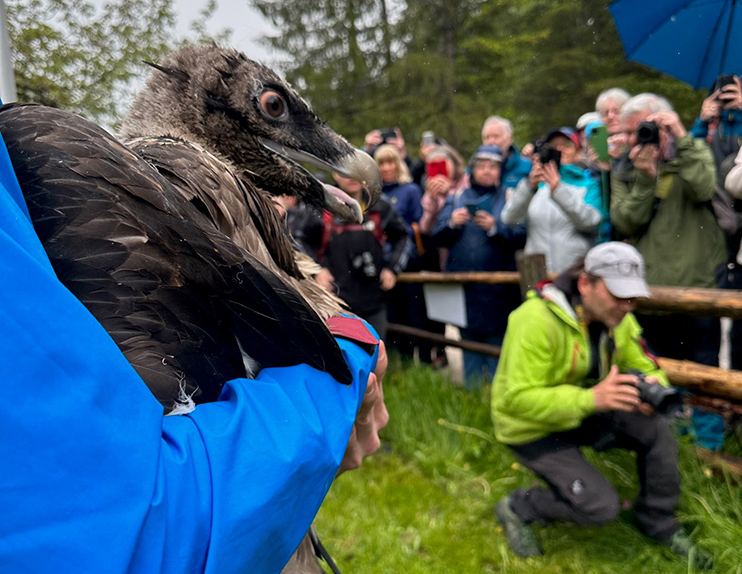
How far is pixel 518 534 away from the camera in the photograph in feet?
12.0

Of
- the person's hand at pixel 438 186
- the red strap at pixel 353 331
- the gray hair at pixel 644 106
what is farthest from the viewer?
the person's hand at pixel 438 186

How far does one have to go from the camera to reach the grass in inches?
132

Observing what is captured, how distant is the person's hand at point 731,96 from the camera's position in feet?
11.7

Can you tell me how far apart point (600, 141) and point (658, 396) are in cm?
207

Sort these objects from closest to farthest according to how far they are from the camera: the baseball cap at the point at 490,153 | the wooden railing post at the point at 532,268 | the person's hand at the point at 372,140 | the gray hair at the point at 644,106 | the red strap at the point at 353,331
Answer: the red strap at the point at 353,331 → the gray hair at the point at 644,106 → the wooden railing post at the point at 532,268 → the baseball cap at the point at 490,153 → the person's hand at the point at 372,140

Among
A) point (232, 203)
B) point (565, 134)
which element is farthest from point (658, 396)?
point (565, 134)

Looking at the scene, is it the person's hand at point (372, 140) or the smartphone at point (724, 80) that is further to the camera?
the person's hand at point (372, 140)

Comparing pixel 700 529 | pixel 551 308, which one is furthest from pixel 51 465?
pixel 700 529

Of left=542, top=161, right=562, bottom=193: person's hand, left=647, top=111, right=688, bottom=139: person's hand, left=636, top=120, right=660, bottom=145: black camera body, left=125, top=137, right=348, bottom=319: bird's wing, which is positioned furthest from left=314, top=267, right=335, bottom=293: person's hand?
left=647, top=111, right=688, bottom=139: person's hand

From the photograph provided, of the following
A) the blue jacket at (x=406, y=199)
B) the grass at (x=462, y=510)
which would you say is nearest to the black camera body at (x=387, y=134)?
the blue jacket at (x=406, y=199)

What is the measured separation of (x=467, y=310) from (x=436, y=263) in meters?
0.91

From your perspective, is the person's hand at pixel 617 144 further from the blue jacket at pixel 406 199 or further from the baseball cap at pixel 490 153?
the blue jacket at pixel 406 199

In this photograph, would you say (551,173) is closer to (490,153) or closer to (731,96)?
(490,153)

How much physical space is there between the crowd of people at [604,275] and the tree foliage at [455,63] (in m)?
0.66
